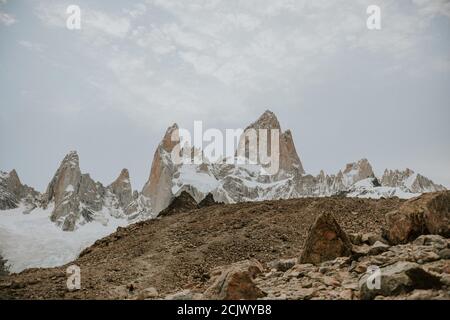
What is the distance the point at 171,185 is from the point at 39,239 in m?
45.8

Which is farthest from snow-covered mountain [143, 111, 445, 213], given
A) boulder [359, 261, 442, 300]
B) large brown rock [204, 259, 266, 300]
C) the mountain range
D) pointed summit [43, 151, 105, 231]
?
boulder [359, 261, 442, 300]

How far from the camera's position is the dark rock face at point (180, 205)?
26398 millimetres

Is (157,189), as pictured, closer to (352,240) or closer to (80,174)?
(80,174)

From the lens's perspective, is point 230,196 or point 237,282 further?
point 230,196

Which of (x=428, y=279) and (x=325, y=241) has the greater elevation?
(x=325, y=241)

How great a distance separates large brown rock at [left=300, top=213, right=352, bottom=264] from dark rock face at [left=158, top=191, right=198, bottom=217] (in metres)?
15.5

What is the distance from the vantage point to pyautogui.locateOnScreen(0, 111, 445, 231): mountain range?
432ft

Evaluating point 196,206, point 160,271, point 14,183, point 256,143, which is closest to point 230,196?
point 256,143

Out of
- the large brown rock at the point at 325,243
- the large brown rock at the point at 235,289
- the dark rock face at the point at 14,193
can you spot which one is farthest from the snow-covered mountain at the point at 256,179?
the large brown rock at the point at 235,289

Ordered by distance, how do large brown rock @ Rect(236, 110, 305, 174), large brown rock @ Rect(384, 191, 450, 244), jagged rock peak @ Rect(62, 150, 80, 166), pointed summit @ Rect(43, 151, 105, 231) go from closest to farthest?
large brown rock @ Rect(384, 191, 450, 244), pointed summit @ Rect(43, 151, 105, 231), jagged rock peak @ Rect(62, 150, 80, 166), large brown rock @ Rect(236, 110, 305, 174)

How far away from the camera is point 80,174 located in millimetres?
132125

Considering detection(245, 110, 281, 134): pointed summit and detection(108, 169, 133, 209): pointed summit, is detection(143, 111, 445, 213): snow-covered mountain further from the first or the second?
detection(108, 169, 133, 209): pointed summit
